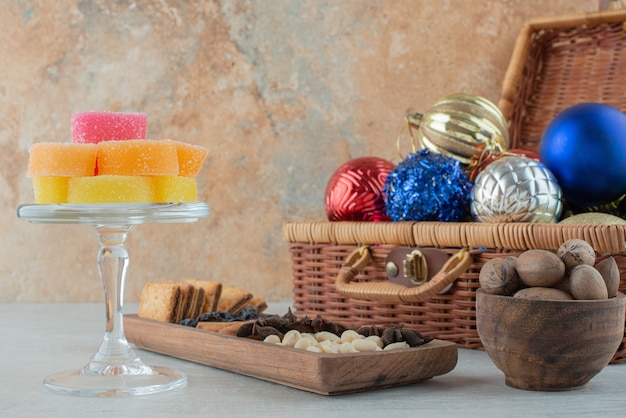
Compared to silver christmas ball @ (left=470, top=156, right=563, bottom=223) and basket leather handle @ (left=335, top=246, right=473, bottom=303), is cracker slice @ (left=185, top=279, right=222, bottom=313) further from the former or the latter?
silver christmas ball @ (left=470, top=156, right=563, bottom=223)

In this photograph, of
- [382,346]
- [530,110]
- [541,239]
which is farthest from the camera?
[530,110]

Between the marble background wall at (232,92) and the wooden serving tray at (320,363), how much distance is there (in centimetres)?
88

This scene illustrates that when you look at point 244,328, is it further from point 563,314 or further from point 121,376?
point 563,314

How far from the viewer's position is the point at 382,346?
3.21ft

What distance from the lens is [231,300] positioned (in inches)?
55.3

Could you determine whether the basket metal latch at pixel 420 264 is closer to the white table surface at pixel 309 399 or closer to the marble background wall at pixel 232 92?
the white table surface at pixel 309 399

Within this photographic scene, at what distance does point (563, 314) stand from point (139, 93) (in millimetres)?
1335

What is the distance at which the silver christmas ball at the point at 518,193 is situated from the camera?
1.23 metres

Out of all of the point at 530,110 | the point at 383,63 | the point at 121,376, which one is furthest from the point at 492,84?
the point at 121,376

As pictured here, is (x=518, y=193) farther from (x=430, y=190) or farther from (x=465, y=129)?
(x=465, y=129)

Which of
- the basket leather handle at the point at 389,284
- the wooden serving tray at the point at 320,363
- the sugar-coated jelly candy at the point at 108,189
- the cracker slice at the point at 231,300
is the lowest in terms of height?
the wooden serving tray at the point at 320,363

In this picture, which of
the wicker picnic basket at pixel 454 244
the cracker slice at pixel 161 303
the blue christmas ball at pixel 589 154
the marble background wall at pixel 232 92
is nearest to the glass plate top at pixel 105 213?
the cracker slice at pixel 161 303

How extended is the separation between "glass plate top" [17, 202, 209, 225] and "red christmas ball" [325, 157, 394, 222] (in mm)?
604

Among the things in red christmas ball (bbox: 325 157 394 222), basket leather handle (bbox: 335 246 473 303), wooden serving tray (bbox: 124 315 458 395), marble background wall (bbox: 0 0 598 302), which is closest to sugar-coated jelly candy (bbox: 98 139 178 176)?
wooden serving tray (bbox: 124 315 458 395)
